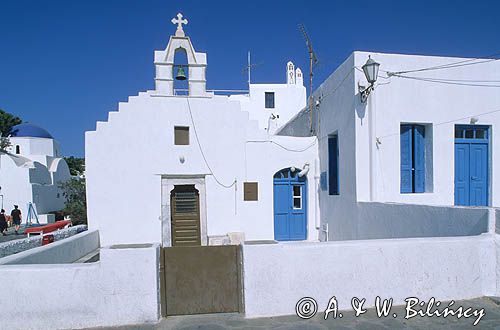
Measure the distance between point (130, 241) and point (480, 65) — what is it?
1075cm

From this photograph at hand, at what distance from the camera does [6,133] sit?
123 feet

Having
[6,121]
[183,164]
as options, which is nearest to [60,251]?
[183,164]

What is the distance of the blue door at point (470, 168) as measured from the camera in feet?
26.5

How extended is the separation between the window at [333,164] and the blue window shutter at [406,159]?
1924 mm

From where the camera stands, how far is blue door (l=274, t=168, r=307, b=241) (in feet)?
34.3

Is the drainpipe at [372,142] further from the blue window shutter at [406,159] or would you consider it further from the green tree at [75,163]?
the green tree at [75,163]

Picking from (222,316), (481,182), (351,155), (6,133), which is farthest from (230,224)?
(6,133)

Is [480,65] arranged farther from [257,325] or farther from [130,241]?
[130,241]

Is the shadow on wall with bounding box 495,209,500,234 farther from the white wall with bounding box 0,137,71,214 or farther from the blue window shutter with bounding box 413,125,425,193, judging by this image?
the white wall with bounding box 0,137,71,214

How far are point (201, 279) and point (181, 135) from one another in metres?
6.38

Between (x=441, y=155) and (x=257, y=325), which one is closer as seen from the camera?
(x=257, y=325)

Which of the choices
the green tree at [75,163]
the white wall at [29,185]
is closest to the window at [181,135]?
the white wall at [29,185]

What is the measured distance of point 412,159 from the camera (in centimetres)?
806

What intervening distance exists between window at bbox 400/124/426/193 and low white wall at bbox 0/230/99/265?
7.80 m
